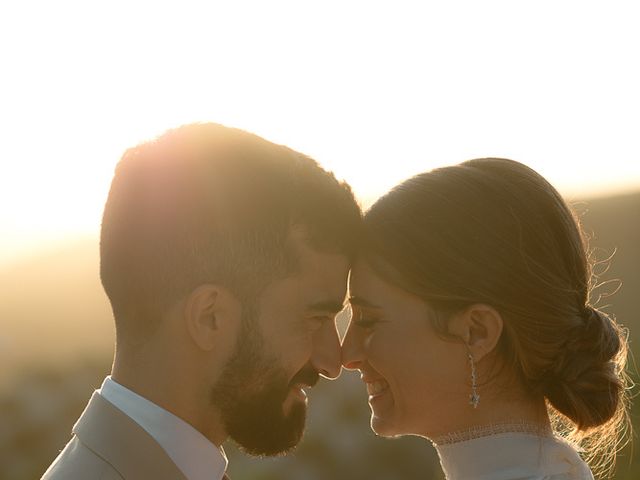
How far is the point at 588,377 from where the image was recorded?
9.07 ft

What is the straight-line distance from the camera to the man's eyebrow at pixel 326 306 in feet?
9.21

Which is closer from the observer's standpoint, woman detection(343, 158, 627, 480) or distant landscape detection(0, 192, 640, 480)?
woman detection(343, 158, 627, 480)

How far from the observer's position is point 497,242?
8.82 feet

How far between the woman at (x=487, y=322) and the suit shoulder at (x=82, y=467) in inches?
32.0

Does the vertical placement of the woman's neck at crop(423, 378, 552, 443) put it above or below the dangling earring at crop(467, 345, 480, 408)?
below

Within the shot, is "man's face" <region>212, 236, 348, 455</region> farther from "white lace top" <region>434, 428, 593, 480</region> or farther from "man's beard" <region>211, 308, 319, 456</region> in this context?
"white lace top" <region>434, 428, 593, 480</region>

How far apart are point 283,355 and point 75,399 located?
325cm

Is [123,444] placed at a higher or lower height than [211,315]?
lower

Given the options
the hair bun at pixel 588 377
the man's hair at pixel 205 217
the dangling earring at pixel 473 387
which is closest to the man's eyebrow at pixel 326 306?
the man's hair at pixel 205 217

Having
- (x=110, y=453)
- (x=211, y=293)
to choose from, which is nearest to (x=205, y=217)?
(x=211, y=293)

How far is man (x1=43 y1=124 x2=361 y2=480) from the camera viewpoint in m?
2.51

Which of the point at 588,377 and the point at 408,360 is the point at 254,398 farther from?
the point at 588,377

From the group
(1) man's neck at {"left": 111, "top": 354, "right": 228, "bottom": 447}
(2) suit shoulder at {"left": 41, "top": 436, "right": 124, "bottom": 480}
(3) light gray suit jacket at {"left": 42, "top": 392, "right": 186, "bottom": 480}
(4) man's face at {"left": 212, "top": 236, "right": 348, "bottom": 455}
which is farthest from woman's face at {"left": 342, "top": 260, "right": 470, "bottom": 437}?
(2) suit shoulder at {"left": 41, "top": 436, "right": 124, "bottom": 480}

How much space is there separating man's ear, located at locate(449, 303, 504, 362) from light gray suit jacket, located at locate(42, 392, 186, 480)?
0.81m
